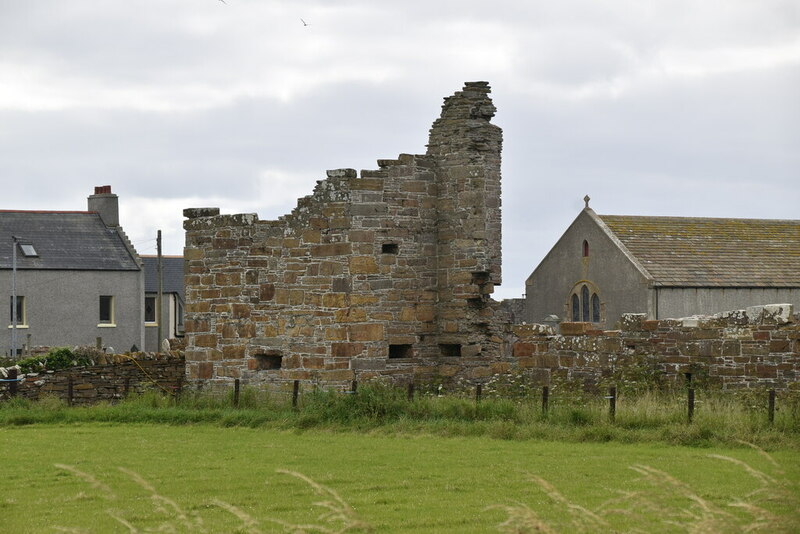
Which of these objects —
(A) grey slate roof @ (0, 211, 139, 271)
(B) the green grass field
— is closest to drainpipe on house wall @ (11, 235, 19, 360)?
(A) grey slate roof @ (0, 211, 139, 271)

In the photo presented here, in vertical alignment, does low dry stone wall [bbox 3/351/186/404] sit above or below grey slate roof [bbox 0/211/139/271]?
below

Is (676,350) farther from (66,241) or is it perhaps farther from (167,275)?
(167,275)

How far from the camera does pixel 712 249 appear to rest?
42.1m

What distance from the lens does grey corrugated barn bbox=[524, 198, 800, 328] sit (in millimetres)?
40031

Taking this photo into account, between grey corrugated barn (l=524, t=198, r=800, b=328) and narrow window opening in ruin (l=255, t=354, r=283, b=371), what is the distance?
1927 centimetres

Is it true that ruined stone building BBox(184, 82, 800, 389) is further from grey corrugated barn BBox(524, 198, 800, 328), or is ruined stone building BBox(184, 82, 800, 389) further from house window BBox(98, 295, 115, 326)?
house window BBox(98, 295, 115, 326)

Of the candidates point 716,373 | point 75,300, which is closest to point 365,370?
point 716,373

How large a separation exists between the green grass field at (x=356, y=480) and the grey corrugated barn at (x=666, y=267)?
24.0 metres

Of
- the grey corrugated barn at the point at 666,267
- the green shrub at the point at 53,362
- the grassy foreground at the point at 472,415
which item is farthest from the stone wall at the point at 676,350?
the grey corrugated barn at the point at 666,267

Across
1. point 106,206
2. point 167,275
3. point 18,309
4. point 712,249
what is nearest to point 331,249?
point 712,249

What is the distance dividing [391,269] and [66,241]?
98.2 feet

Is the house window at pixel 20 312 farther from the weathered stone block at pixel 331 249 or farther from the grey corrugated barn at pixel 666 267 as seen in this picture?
the weathered stone block at pixel 331 249

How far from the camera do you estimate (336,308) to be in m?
21.5

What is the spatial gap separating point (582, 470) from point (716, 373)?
6742mm
